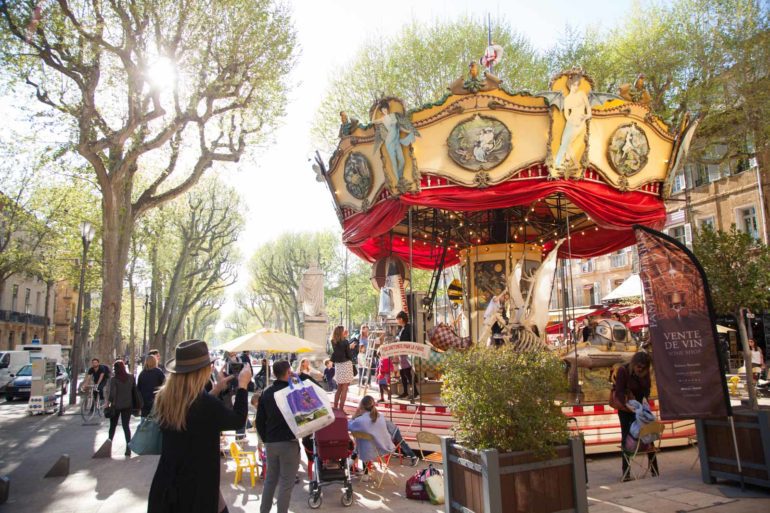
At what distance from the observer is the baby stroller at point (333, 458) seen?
6898 millimetres

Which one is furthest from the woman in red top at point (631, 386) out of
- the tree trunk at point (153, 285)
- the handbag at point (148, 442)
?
the tree trunk at point (153, 285)

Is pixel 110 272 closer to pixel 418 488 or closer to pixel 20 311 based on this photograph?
pixel 418 488

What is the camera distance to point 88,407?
1764 centimetres

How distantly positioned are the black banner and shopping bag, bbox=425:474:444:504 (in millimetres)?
2750

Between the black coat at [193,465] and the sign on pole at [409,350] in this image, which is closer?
the black coat at [193,465]

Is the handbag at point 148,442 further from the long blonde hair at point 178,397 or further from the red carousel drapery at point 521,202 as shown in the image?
the red carousel drapery at point 521,202

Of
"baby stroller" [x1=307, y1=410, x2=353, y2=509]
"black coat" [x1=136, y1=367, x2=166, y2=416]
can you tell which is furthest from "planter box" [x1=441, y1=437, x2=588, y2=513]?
"black coat" [x1=136, y1=367, x2=166, y2=416]

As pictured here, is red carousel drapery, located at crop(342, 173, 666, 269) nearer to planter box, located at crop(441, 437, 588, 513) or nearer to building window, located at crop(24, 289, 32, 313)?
planter box, located at crop(441, 437, 588, 513)

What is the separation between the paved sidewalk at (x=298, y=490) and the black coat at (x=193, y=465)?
3385 mm

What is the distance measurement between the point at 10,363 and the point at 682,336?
28127 mm

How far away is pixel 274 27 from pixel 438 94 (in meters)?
7.00

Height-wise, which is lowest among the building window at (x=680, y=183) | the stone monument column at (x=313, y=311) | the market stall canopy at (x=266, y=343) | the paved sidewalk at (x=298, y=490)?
the paved sidewalk at (x=298, y=490)

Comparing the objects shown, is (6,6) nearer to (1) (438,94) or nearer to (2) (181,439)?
A: (1) (438,94)

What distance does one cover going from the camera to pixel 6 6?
15141mm
